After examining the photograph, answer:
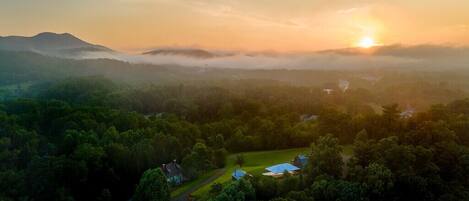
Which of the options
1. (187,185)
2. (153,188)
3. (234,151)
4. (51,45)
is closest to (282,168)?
(187,185)

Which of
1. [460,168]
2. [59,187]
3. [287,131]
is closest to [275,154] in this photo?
[287,131]

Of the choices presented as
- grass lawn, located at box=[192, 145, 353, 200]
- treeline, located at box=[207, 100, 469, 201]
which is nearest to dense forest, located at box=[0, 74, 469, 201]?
treeline, located at box=[207, 100, 469, 201]

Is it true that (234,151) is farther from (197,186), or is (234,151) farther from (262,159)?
(197,186)

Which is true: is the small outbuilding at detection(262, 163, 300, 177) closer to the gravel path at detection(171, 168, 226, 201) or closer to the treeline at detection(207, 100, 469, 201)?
the treeline at detection(207, 100, 469, 201)

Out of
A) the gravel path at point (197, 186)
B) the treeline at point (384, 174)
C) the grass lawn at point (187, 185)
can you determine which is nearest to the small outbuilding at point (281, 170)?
the treeline at point (384, 174)

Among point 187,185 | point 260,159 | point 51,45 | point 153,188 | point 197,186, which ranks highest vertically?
point 51,45

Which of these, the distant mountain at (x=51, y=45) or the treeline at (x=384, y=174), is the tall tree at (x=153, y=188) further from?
the distant mountain at (x=51, y=45)
